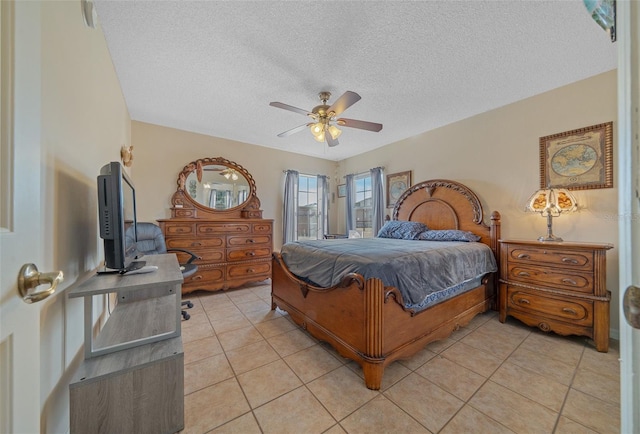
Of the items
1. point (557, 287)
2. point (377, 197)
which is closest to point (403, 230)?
point (377, 197)

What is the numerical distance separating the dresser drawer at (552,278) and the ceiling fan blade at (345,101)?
231cm

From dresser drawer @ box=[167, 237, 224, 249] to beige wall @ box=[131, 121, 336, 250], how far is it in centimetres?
62

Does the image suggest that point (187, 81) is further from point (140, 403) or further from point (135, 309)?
point (140, 403)

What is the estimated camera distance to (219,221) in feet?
11.7

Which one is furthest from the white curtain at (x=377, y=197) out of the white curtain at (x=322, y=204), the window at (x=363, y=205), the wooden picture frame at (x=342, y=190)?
the white curtain at (x=322, y=204)

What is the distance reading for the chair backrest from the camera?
292 cm

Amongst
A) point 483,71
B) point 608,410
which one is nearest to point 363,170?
point 483,71

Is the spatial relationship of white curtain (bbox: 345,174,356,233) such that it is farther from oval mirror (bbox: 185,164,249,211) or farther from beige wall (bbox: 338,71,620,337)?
oval mirror (bbox: 185,164,249,211)

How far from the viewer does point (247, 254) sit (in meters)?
3.79

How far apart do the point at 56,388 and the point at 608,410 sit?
2941mm

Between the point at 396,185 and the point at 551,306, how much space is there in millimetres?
2626

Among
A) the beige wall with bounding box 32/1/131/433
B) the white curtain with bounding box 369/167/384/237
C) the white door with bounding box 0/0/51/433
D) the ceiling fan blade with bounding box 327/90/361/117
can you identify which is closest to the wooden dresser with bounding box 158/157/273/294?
the beige wall with bounding box 32/1/131/433

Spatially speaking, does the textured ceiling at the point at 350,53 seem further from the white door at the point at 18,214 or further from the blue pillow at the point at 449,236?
the blue pillow at the point at 449,236

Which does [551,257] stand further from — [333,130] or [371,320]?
[333,130]
